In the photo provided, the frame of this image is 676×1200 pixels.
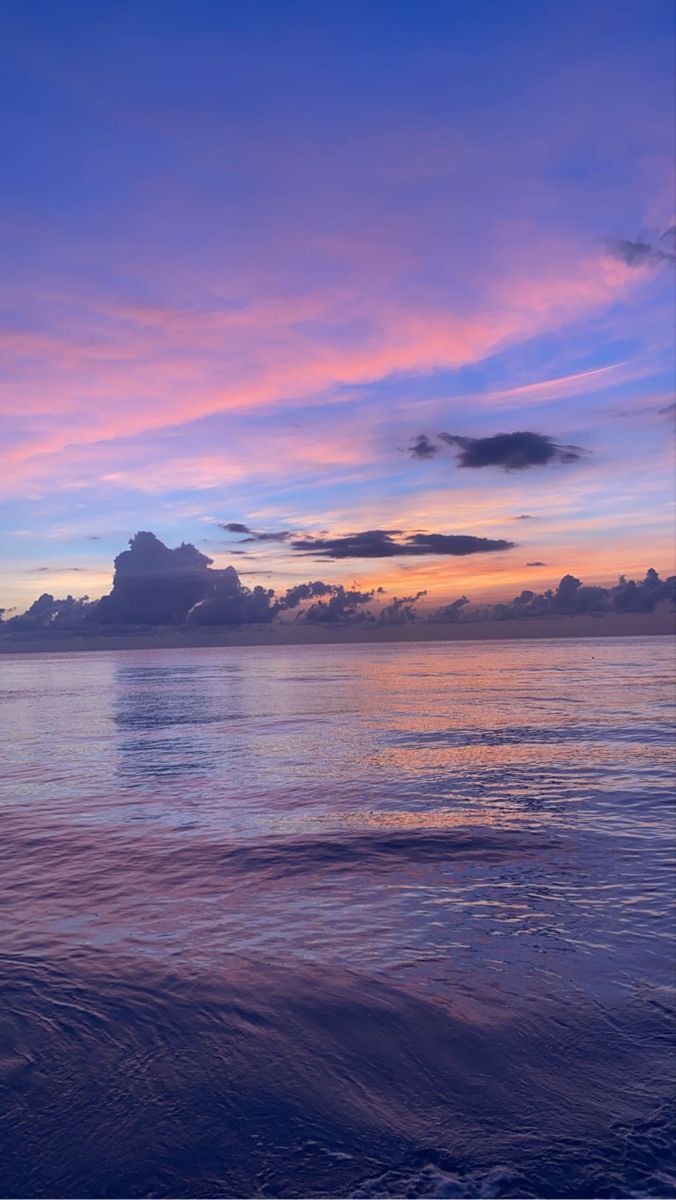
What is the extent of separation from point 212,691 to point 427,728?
47.6 metres

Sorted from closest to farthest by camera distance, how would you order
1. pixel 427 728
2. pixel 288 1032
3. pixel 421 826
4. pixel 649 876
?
pixel 288 1032 < pixel 649 876 < pixel 421 826 < pixel 427 728

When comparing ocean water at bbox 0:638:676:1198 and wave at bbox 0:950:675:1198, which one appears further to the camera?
ocean water at bbox 0:638:676:1198

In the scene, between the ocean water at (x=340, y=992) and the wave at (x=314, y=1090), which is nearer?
the wave at (x=314, y=1090)

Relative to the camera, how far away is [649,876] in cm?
1463

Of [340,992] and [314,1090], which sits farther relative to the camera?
[340,992]

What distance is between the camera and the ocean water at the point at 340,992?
6.50 m

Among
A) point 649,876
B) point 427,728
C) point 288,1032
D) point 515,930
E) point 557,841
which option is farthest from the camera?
point 427,728

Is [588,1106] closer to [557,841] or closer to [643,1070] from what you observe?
[643,1070]

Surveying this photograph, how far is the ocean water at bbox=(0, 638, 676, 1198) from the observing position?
6496mm

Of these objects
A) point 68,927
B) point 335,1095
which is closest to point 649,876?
point 335,1095

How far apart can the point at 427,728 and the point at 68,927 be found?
32.7 metres

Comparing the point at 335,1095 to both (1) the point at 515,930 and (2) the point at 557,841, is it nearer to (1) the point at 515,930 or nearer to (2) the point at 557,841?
(1) the point at 515,930

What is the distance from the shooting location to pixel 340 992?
A: 31.6ft

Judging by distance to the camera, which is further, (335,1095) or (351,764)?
(351,764)
